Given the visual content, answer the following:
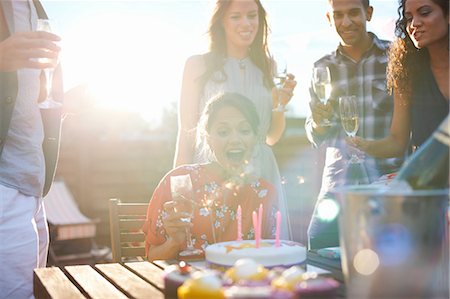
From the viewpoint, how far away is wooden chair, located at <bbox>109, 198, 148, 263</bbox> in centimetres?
213

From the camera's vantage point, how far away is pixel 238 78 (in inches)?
107

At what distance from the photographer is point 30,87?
2.01m

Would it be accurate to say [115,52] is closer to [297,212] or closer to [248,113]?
[248,113]

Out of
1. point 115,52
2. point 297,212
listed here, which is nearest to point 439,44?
point 115,52

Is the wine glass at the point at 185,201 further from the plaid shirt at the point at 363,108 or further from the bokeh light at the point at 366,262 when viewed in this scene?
the plaid shirt at the point at 363,108

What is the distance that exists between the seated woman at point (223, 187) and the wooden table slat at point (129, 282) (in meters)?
0.30

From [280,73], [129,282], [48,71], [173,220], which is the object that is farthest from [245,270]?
[280,73]

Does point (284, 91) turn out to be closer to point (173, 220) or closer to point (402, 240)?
point (173, 220)

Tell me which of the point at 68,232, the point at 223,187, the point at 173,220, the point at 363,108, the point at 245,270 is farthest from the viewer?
the point at 68,232

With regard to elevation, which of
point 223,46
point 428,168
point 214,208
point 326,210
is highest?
point 223,46

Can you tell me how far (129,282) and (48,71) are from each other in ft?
2.45

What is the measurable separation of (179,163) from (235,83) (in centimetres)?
48

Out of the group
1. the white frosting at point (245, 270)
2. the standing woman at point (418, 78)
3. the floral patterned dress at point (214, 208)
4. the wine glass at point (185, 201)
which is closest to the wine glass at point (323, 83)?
the standing woman at point (418, 78)

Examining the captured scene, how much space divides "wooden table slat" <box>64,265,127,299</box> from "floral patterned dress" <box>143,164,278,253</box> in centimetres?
38
